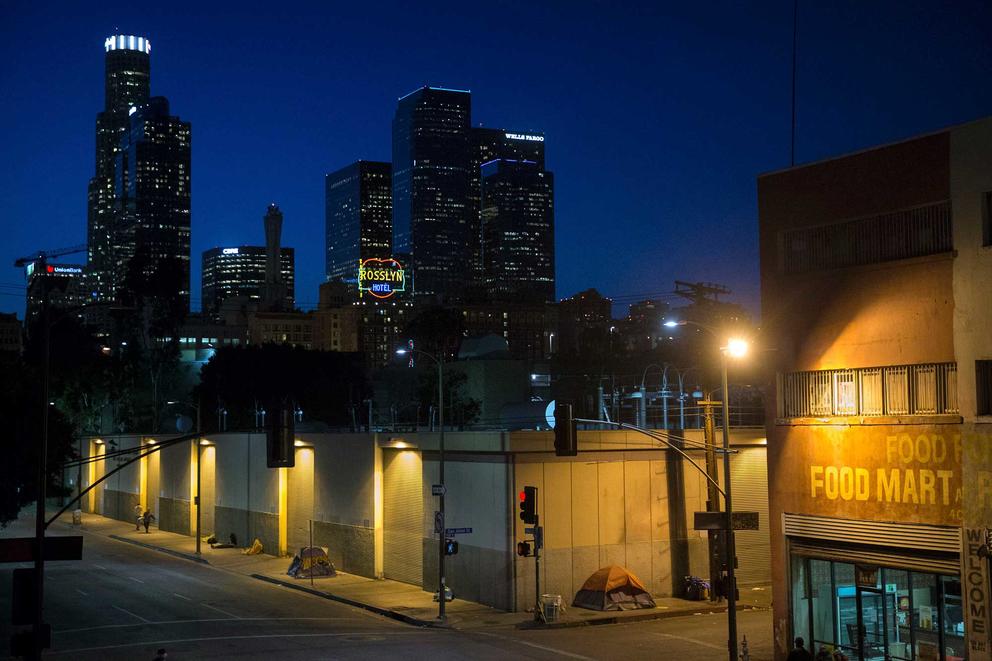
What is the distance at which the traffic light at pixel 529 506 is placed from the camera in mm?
37562

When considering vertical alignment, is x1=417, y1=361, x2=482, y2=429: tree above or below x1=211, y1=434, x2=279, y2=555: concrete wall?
above

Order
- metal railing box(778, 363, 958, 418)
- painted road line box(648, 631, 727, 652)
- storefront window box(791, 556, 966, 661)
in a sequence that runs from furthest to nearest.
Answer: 1. painted road line box(648, 631, 727, 652)
2. metal railing box(778, 363, 958, 418)
3. storefront window box(791, 556, 966, 661)

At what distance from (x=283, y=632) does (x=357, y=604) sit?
8.26 m

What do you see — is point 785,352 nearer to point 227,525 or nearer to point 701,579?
point 701,579

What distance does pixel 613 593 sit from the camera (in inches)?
1563

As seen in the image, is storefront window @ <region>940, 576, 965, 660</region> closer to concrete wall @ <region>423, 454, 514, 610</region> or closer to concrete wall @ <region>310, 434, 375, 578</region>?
concrete wall @ <region>423, 454, 514, 610</region>

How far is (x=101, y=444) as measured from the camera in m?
97.6

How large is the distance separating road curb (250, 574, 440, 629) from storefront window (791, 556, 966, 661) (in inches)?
562

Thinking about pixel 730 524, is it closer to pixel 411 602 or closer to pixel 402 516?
pixel 411 602

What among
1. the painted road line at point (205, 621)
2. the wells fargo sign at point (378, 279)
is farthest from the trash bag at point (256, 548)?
the wells fargo sign at point (378, 279)

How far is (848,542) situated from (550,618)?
45.0 feet

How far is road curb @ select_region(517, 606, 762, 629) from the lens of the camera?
1460 inches

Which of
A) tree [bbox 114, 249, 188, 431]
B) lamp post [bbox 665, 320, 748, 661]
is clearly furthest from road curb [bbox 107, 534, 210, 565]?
tree [bbox 114, 249, 188, 431]

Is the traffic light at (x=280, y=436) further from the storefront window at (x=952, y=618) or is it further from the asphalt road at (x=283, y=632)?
the storefront window at (x=952, y=618)
